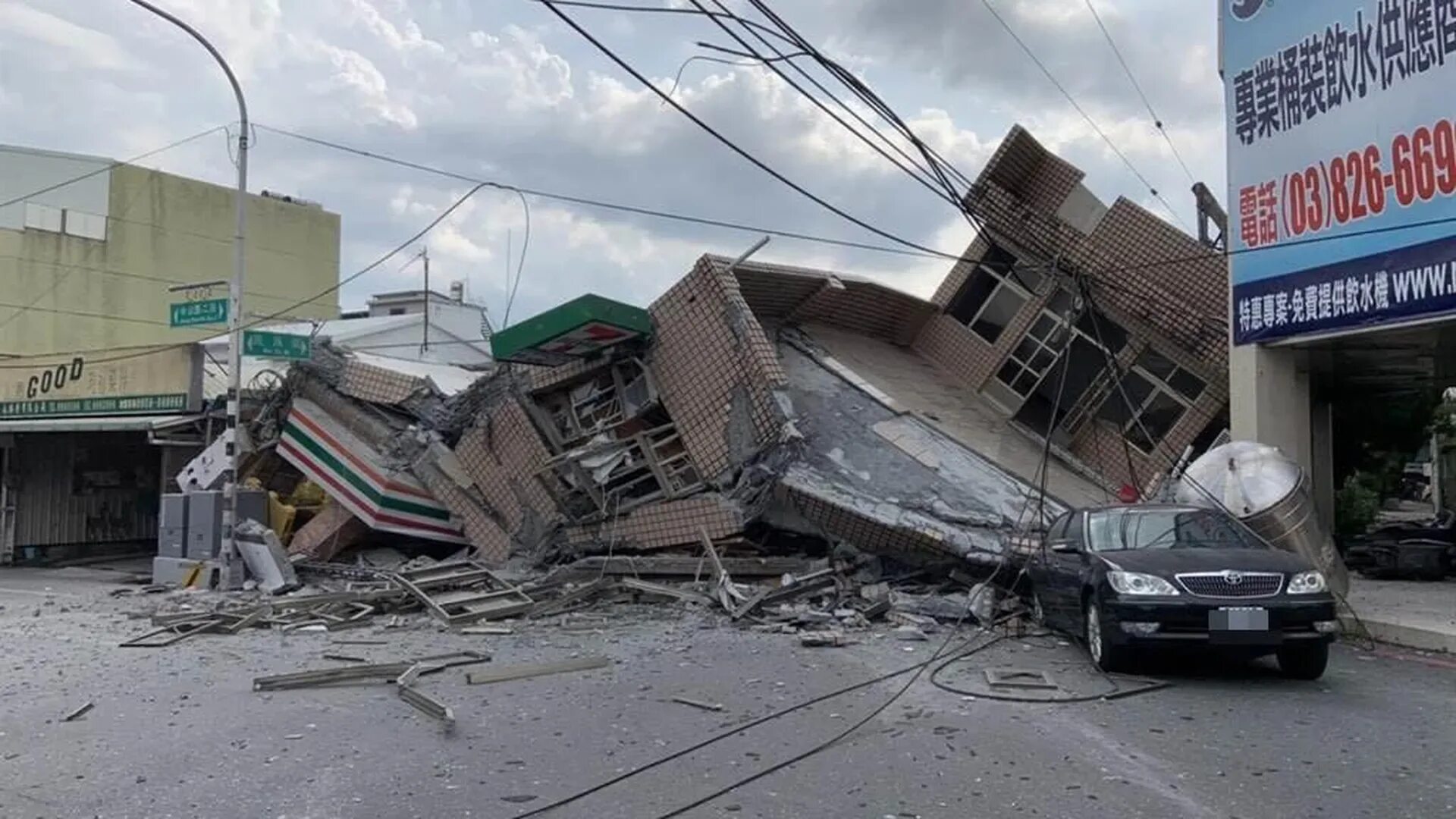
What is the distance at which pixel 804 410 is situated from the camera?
16.5 m

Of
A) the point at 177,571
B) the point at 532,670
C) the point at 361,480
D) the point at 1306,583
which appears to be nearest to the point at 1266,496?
the point at 1306,583

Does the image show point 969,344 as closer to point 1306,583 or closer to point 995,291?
point 995,291

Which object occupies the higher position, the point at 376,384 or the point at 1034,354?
the point at 1034,354

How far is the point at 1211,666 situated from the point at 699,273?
875 cm

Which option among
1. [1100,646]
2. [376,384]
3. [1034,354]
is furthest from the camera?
[1034,354]

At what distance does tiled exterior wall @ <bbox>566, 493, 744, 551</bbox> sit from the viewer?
15133 mm

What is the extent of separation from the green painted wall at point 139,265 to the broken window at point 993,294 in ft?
78.0

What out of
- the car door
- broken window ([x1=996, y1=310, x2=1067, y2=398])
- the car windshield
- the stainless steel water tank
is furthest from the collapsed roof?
the car windshield

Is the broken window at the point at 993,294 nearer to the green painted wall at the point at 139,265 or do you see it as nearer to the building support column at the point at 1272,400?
the building support column at the point at 1272,400

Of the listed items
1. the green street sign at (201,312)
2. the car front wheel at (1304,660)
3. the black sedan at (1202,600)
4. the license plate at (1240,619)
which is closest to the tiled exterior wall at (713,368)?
the black sedan at (1202,600)

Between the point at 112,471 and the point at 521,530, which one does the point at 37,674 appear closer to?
the point at 521,530

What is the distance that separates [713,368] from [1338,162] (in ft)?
26.3

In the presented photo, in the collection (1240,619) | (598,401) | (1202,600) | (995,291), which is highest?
(995,291)

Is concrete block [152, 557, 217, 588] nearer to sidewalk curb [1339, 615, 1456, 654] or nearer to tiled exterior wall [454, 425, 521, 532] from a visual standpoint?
tiled exterior wall [454, 425, 521, 532]
